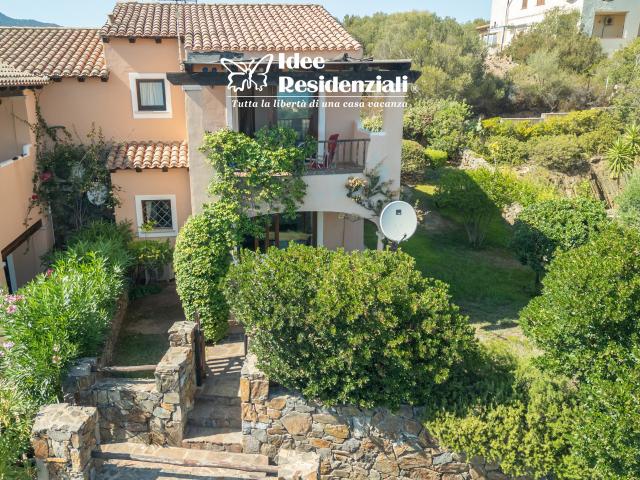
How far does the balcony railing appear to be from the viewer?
1747 centimetres

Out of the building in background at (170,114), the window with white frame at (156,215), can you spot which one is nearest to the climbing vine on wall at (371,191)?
the building in background at (170,114)

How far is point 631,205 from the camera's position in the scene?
23.9 m

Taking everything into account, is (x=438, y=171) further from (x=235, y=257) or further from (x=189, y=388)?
(x=189, y=388)

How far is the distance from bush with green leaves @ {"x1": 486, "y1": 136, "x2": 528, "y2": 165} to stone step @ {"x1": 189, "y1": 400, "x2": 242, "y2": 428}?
26847 millimetres

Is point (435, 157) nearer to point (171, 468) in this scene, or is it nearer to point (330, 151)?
point (330, 151)

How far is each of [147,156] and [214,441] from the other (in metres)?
11.3

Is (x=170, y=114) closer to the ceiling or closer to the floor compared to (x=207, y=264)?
closer to the ceiling

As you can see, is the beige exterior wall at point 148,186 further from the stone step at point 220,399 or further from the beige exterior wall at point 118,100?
the stone step at point 220,399

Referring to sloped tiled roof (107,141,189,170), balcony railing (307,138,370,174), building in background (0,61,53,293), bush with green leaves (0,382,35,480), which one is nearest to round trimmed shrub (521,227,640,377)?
balcony railing (307,138,370,174)

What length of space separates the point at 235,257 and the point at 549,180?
24.0 meters

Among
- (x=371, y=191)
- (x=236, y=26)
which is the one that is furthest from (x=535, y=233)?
(x=236, y=26)

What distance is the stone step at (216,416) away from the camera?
41.7 ft

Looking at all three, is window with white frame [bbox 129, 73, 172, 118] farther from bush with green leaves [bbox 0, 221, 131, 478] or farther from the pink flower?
bush with green leaves [bbox 0, 221, 131, 478]

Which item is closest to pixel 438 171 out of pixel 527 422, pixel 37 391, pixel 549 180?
pixel 549 180
